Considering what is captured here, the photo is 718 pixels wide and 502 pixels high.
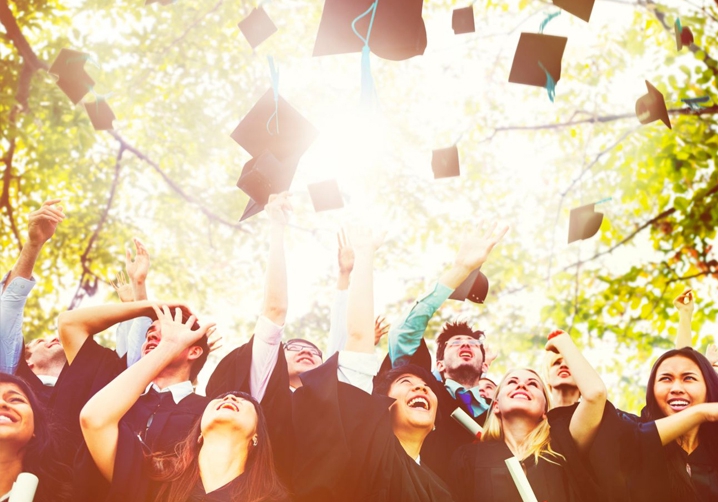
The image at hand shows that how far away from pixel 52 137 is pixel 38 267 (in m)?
1.08

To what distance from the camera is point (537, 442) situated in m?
2.14

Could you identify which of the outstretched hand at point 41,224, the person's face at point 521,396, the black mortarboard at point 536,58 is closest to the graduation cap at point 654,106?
the black mortarboard at point 536,58

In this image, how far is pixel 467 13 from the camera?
10.7ft

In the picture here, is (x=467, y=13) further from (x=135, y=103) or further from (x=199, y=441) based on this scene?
(x=135, y=103)

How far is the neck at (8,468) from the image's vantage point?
1871 mm

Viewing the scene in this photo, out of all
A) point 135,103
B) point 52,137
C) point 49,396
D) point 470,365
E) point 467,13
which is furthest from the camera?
point 135,103

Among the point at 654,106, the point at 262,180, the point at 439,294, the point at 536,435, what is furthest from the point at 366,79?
the point at 654,106

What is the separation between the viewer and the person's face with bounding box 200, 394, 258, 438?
1.94m

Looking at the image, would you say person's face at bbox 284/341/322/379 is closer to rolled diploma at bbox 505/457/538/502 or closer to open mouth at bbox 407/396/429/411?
open mouth at bbox 407/396/429/411

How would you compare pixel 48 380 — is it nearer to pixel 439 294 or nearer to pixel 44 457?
pixel 44 457

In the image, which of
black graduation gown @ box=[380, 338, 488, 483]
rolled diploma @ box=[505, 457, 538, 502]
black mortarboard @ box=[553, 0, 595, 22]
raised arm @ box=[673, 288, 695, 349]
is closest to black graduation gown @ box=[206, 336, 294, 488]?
black graduation gown @ box=[380, 338, 488, 483]

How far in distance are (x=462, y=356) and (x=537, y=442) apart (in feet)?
1.80

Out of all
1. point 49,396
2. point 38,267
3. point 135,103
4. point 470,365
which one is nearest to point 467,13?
point 470,365

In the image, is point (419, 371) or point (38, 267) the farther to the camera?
point (38, 267)
